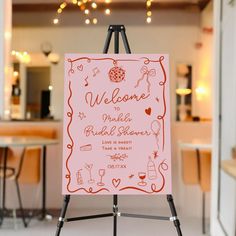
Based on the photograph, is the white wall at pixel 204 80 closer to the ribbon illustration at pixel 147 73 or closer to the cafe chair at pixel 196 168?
the cafe chair at pixel 196 168

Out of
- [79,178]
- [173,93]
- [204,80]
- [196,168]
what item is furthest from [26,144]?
[204,80]

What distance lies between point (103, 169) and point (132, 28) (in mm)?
7259

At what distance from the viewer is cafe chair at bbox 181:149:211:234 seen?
4402 millimetres

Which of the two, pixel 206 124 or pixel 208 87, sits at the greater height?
pixel 208 87

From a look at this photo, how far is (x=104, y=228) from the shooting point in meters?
4.13

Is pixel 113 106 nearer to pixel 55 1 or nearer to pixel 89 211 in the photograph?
pixel 89 211

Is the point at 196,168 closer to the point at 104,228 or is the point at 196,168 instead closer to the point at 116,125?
the point at 104,228

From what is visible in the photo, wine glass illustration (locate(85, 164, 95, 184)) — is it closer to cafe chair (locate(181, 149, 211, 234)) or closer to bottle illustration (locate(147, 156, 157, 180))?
bottle illustration (locate(147, 156, 157, 180))

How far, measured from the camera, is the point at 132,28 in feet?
30.2

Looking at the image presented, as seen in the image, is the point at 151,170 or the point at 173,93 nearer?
the point at 151,170

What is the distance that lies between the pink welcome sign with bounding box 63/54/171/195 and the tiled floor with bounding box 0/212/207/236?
5.83 feet

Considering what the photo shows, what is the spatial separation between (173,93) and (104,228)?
18.4 feet

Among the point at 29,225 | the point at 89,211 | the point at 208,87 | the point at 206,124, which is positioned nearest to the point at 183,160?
the point at 206,124

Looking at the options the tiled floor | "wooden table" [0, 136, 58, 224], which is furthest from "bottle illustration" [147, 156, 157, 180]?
"wooden table" [0, 136, 58, 224]
